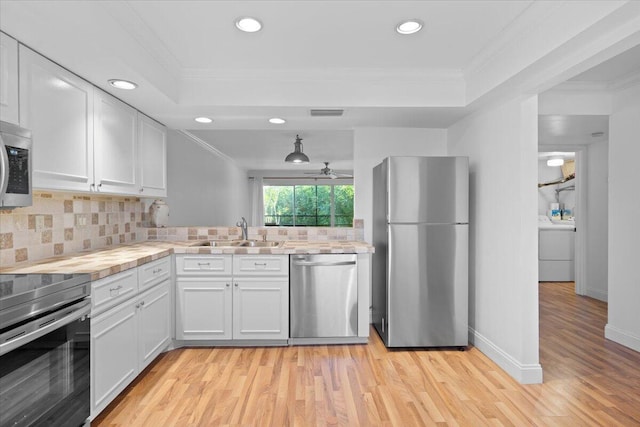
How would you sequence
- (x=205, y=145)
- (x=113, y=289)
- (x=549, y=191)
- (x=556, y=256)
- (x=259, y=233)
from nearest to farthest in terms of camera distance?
(x=113, y=289) → (x=259, y=233) → (x=205, y=145) → (x=556, y=256) → (x=549, y=191)

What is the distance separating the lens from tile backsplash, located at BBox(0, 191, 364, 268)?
216cm

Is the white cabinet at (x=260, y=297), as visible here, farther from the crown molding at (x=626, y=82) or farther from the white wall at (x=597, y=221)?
the white wall at (x=597, y=221)

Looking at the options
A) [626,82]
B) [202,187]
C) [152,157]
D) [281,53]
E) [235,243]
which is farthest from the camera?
[202,187]

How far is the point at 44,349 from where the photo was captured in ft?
5.00

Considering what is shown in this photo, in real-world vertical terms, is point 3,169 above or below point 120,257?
above

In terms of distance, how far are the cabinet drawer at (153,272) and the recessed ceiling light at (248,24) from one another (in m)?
1.69

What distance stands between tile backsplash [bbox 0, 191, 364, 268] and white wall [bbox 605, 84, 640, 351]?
233 cm

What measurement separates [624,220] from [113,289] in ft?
13.4

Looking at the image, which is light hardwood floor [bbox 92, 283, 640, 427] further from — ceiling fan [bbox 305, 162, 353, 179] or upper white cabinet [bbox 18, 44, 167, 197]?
ceiling fan [bbox 305, 162, 353, 179]

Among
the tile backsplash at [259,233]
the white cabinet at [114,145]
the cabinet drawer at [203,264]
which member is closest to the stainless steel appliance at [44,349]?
the white cabinet at [114,145]

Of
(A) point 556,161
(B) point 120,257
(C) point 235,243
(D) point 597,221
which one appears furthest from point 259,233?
(A) point 556,161

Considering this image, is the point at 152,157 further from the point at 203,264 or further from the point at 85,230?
the point at 203,264

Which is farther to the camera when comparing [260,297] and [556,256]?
[556,256]

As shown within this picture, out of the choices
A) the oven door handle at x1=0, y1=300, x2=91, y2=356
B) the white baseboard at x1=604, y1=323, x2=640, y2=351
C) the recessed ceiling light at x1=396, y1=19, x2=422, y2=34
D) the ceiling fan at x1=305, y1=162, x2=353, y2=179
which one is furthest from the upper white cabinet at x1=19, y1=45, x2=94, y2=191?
the white baseboard at x1=604, y1=323, x2=640, y2=351
